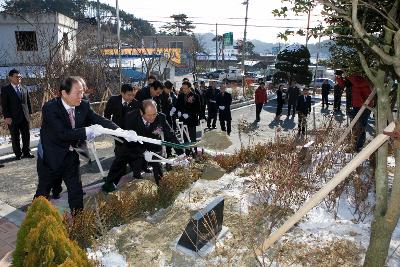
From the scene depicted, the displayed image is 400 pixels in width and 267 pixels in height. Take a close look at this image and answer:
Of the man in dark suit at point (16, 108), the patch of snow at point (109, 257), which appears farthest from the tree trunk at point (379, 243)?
the man in dark suit at point (16, 108)

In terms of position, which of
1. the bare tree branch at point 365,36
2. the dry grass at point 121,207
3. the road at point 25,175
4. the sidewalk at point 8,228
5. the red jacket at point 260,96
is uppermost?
the bare tree branch at point 365,36

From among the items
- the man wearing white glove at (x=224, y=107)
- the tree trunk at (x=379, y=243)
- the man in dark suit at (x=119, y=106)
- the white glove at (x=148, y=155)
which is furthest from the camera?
the man wearing white glove at (x=224, y=107)

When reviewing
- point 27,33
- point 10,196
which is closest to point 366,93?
point 10,196

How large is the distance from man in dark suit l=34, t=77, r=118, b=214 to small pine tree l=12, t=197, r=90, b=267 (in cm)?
139

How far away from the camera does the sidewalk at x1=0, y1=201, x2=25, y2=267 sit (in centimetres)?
372

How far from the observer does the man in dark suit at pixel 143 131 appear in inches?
201

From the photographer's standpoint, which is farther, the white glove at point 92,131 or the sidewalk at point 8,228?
the white glove at point 92,131

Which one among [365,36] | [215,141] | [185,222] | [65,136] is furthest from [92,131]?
[215,141]

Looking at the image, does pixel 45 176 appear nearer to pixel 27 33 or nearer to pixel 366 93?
pixel 366 93

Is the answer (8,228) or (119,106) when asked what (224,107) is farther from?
(8,228)

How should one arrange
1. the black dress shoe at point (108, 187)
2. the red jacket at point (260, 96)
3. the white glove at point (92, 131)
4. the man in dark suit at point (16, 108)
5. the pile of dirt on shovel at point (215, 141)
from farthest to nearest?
1. the red jacket at point (260, 96)
2. the pile of dirt on shovel at point (215, 141)
3. the man in dark suit at point (16, 108)
4. the black dress shoe at point (108, 187)
5. the white glove at point (92, 131)

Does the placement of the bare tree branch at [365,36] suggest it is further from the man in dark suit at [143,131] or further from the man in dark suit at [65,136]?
the man in dark suit at [143,131]

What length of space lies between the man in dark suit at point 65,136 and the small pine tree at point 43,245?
4.57 ft

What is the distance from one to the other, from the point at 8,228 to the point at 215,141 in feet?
16.3
